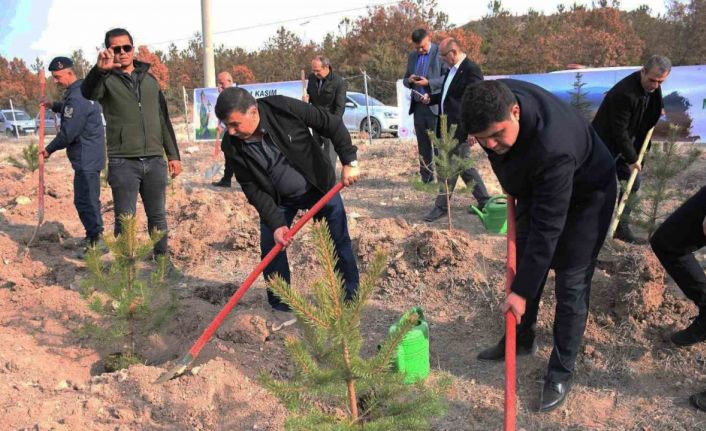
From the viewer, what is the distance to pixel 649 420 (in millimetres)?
2725

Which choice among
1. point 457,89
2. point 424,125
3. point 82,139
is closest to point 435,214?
point 424,125

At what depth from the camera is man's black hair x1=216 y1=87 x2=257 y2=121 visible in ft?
9.70

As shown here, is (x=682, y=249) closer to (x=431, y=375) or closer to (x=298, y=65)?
(x=431, y=375)

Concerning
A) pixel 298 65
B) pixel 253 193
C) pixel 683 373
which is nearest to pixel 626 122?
pixel 683 373

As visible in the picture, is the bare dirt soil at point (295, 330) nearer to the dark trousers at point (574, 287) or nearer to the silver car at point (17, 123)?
the dark trousers at point (574, 287)

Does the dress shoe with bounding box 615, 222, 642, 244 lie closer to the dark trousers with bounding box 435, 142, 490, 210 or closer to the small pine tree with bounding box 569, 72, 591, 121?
the dark trousers with bounding box 435, 142, 490, 210

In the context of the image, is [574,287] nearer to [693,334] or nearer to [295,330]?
[693,334]

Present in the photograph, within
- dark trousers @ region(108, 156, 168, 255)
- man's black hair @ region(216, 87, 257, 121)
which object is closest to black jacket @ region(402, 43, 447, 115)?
dark trousers @ region(108, 156, 168, 255)

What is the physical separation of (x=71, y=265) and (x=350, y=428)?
4.33 m

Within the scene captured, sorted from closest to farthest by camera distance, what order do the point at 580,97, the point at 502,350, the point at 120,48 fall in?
1. the point at 502,350
2. the point at 120,48
3. the point at 580,97

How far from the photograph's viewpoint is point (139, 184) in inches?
172

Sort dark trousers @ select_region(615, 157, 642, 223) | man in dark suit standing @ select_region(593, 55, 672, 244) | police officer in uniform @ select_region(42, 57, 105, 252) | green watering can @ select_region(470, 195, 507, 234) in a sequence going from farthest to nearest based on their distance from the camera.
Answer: green watering can @ select_region(470, 195, 507, 234) → police officer in uniform @ select_region(42, 57, 105, 252) → dark trousers @ select_region(615, 157, 642, 223) → man in dark suit standing @ select_region(593, 55, 672, 244)

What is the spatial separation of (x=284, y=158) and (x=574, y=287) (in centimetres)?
180

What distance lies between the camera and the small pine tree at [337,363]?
171cm
